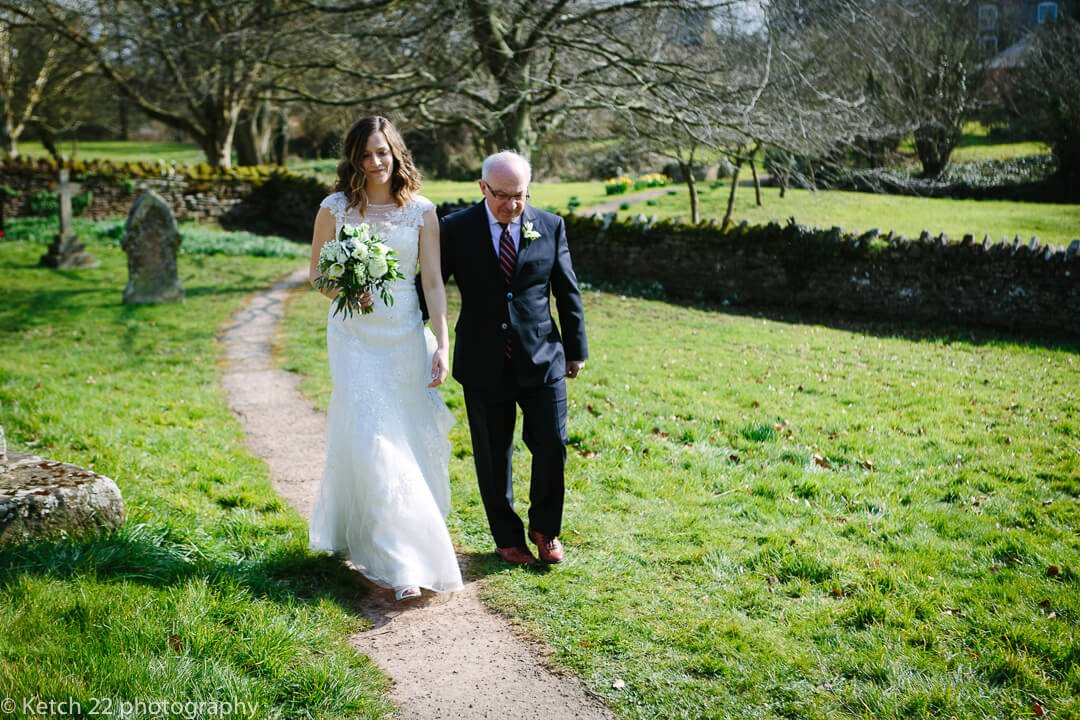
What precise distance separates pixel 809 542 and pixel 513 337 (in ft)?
7.78

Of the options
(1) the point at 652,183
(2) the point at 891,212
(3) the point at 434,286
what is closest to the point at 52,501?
(3) the point at 434,286

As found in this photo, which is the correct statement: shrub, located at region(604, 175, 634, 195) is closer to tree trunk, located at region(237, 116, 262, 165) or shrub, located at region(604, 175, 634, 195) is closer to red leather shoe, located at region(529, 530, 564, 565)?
tree trunk, located at region(237, 116, 262, 165)

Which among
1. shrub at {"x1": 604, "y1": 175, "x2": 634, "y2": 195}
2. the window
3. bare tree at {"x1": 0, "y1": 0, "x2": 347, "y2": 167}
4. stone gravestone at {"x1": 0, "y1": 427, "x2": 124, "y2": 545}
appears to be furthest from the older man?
the window

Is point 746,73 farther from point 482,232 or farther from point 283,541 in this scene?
point 283,541

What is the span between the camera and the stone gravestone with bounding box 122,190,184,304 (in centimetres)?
1266

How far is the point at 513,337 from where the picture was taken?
4.47 m

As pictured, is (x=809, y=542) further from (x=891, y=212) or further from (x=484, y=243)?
(x=891, y=212)

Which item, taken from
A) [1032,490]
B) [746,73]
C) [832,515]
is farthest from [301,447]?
[746,73]

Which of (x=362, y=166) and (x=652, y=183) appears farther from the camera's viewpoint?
(x=652, y=183)

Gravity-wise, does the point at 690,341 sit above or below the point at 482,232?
below

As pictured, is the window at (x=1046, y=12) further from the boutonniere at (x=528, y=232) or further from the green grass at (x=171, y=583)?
the green grass at (x=171, y=583)

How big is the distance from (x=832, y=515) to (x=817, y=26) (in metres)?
8.53

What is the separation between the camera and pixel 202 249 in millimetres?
17844

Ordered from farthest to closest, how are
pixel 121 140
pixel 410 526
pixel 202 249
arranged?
1. pixel 121 140
2. pixel 202 249
3. pixel 410 526
